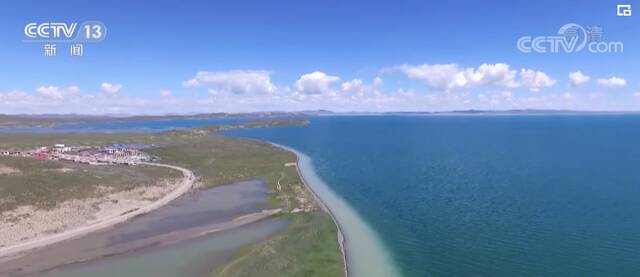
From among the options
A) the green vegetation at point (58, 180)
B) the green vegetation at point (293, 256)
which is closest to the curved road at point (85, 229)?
the green vegetation at point (58, 180)

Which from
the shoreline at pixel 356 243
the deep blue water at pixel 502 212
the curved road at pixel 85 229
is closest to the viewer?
the shoreline at pixel 356 243

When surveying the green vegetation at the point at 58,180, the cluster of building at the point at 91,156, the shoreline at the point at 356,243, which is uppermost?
the cluster of building at the point at 91,156

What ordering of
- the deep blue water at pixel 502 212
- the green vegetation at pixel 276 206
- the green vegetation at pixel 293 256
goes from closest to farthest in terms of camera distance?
1. the green vegetation at pixel 293 256
2. the green vegetation at pixel 276 206
3. the deep blue water at pixel 502 212


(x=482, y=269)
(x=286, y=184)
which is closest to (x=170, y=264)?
(x=482, y=269)

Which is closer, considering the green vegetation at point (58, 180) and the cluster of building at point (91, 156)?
the green vegetation at point (58, 180)

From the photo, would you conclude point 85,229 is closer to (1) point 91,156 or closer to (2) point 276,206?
(2) point 276,206

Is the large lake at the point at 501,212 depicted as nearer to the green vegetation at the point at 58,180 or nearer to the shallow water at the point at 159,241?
the shallow water at the point at 159,241

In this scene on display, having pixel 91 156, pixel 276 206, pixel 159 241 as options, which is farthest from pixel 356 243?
pixel 91 156
